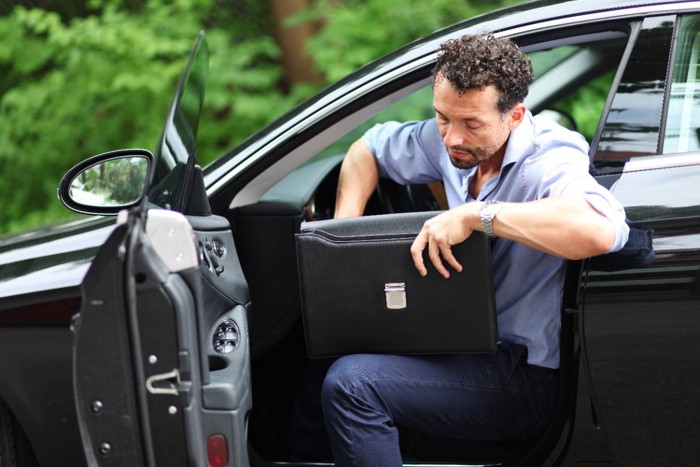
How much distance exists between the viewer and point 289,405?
Answer: 107 inches

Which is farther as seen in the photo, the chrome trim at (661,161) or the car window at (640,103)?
the car window at (640,103)

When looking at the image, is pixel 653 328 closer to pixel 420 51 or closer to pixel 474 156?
pixel 474 156

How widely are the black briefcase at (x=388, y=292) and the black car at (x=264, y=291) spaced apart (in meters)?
0.21

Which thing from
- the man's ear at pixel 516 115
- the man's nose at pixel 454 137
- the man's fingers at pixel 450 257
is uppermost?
the man's ear at pixel 516 115

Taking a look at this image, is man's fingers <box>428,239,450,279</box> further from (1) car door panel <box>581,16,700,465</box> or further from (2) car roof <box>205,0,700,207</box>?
(2) car roof <box>205,0,700,207</box>

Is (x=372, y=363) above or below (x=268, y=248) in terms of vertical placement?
below

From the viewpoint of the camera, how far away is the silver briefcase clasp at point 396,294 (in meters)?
2.18

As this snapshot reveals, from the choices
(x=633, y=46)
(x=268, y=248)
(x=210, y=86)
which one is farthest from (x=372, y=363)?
(x=210, y=86)

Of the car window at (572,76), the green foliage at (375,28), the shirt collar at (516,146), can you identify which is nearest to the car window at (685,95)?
the shirt collar at (516,146)

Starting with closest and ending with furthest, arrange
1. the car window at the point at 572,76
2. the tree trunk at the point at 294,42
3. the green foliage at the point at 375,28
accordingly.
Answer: the car window at the point at 572,76 < the green foliage at the point at 375,28 < the tree trunk at the point at 294,42

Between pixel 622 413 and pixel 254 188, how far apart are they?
3.57ft

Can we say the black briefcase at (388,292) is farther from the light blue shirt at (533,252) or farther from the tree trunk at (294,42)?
the tree trunk at (294,42)

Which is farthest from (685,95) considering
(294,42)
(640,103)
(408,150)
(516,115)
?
(294,42)

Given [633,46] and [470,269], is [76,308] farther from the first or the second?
[633,46]
